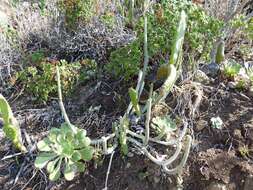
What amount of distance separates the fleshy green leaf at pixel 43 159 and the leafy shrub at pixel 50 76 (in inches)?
19.2

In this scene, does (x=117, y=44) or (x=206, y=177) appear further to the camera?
(x=117, y=44)

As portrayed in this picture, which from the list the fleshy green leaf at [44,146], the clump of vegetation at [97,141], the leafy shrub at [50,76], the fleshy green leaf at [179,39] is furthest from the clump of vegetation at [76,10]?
the fleshy green leaf at [44,146]

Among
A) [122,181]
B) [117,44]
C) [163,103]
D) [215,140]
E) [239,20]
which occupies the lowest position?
[122,181]

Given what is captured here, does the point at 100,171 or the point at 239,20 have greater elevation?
the point at 239,20

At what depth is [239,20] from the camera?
235 cm

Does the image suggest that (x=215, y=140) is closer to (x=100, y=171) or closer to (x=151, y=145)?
(x=151, y=145)

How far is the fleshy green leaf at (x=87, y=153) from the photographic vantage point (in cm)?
195

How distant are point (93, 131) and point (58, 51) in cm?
74

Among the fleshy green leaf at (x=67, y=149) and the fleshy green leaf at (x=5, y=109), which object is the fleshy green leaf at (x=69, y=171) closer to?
the fleshy green leaf at (x=67, y=149)

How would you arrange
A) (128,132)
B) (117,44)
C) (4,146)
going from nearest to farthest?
(128,132) < (4,146) < (117,44)

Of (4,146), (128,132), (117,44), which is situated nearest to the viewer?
(128,132)

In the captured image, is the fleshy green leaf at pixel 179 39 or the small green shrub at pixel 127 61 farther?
the small green shrub at pixel 127 61

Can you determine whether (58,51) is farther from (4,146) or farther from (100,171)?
(100,171)

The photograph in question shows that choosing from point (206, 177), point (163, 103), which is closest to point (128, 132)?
point (163, 103)
